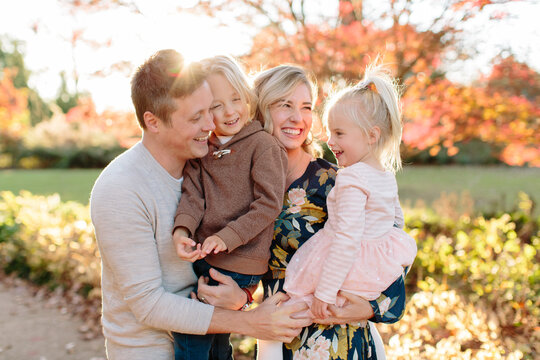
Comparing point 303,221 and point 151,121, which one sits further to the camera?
point 303,221

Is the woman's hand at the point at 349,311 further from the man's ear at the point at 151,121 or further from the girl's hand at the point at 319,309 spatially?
the man's ear at the point at 151,121

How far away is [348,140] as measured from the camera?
202 cm

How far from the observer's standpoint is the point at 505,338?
3512 millimetres

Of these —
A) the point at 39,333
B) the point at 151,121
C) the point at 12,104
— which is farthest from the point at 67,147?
the point at 151,121

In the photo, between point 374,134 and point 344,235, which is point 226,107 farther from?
point 344,235

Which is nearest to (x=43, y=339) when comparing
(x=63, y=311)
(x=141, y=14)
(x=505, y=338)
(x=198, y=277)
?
(x=63, y=311)

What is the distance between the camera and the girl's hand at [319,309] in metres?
1.87

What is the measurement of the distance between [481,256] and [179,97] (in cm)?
397

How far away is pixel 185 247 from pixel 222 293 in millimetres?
260

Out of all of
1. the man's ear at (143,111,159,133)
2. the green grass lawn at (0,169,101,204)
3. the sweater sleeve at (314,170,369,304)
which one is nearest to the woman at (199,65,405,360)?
the sweater sleeve at (314,170,369,304)

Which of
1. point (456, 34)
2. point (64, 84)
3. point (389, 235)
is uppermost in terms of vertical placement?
point (456, 34)

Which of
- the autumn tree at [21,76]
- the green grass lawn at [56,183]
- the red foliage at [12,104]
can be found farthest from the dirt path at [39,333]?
the autumn tree at [21,76]

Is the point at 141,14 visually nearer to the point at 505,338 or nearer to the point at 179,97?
the point at 179,97

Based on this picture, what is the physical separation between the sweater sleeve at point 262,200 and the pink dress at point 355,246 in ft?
0.79
